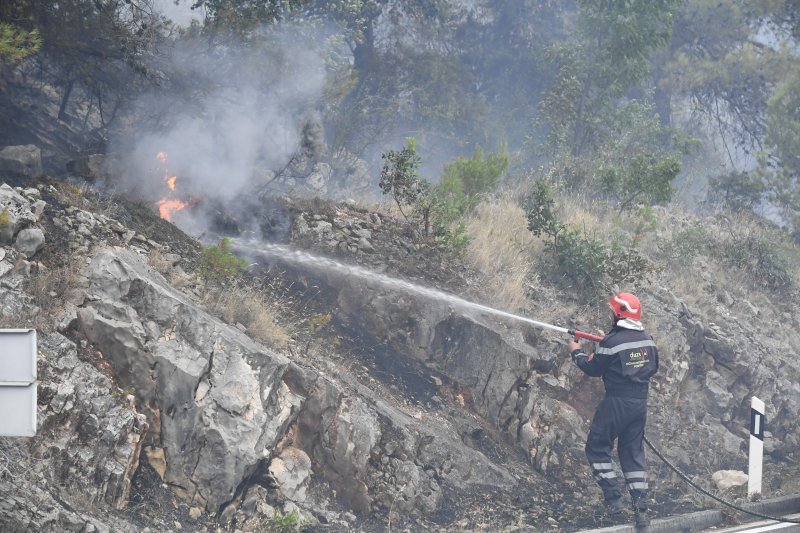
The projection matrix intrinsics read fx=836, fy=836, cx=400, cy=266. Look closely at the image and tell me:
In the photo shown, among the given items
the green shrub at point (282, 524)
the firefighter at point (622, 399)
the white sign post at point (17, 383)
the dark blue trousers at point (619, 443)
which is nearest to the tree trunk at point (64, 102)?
the green shrub at point (282, 524)

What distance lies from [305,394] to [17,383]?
3.55 m

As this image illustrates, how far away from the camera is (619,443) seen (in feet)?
27.4

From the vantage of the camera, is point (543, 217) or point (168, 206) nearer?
point (168, 206)

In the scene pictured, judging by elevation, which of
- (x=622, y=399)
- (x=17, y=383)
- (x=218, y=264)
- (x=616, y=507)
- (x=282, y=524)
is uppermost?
(x=17, y=383)

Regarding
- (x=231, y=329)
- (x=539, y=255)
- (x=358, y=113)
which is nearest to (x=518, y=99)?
(x=358, y=113)

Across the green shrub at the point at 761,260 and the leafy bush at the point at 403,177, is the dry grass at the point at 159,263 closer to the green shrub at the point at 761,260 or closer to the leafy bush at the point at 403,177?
the leafy bush at the point at 403,177

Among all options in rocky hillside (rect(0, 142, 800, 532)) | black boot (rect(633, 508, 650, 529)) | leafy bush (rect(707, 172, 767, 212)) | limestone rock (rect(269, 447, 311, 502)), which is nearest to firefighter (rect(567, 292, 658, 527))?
black boot (rect(633, 508, 650, 529))

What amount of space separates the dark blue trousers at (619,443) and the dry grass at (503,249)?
2316 mm

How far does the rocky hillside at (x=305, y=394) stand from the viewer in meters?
5.88

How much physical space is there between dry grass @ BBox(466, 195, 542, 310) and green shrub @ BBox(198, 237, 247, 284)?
3.50 meters

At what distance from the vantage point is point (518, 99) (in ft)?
75.1

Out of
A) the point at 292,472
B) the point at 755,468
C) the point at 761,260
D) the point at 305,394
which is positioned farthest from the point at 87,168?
the point at 761,260

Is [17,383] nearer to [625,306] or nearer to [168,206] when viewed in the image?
[625,306]

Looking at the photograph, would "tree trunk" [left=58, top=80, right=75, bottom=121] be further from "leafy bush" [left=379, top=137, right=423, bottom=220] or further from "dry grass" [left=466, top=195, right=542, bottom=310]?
"dry grass" [left=466, top=195, right=542, bottom=310]
